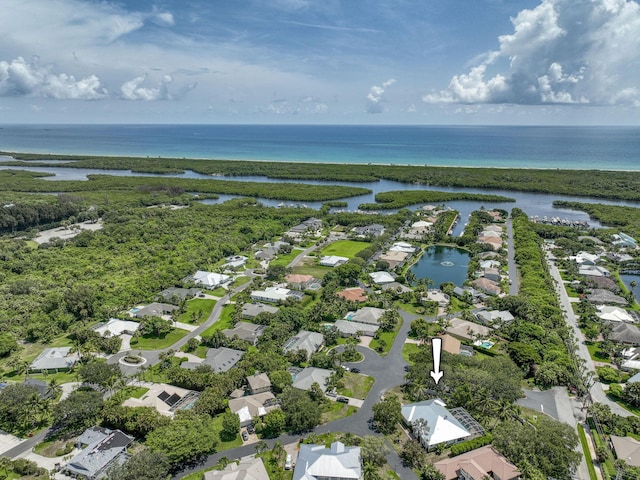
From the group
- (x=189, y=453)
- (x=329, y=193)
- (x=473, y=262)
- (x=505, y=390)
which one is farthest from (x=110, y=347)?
(x=329, y=193)

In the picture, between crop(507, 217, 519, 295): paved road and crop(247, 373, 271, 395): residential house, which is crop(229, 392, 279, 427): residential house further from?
crop(507, 217, 519, 295): paved road

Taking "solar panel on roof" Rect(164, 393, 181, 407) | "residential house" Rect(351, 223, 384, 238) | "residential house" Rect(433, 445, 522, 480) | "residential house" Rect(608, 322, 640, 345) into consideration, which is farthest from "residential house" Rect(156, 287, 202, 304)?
"residential house" Rect(608, 322, 640, 345)

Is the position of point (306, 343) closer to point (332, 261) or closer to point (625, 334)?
point (332, 261)

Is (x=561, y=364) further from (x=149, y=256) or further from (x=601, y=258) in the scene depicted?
(x=149, y=256)

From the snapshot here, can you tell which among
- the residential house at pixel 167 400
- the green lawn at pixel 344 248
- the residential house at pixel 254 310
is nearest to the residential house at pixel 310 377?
the residential house at pixel 167 400

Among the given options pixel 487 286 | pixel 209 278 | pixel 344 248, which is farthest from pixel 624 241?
pixel 209 278

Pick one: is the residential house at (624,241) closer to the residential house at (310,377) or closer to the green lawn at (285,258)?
the green lawn at (285,258)
